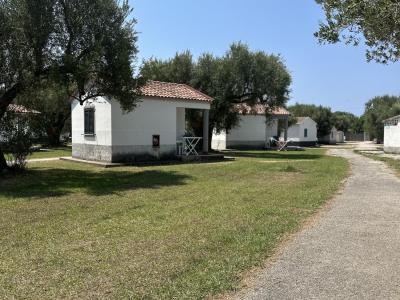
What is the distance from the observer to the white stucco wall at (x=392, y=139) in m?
32.5

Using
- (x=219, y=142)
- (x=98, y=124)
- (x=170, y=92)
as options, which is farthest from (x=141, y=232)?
(x=219, y=142)

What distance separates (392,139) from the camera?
3372 centimetres

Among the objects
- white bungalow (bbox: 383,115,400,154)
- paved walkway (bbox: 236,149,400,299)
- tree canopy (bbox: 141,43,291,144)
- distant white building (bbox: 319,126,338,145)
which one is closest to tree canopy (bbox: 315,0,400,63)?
paved walkway (bbox: 236,149,400,299)

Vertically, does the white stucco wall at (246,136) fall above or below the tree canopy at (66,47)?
below

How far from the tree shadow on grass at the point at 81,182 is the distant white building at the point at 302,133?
39689 mm

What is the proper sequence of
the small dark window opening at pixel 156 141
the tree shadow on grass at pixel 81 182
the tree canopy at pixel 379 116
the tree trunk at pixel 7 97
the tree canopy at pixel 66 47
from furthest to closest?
the tree canopy at pixel 379 116, the small dark window opening at pixel 156 141, the tree trunk at pixel 7 97, the tree canopy at pixel 66 47, the tree shadow on grass at pixel 81 182

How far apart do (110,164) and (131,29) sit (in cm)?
619

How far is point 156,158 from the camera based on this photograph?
21625 mm

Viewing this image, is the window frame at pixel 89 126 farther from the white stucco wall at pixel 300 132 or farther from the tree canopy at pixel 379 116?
the tree canopy at pixel 379 116

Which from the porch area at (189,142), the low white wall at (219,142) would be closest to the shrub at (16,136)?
the porch area at (189,142)

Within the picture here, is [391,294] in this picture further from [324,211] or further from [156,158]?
[156,158]

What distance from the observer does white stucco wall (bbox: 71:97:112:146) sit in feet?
65.5

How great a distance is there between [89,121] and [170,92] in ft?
14.4

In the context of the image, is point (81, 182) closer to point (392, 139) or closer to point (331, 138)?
point (392, 139)
